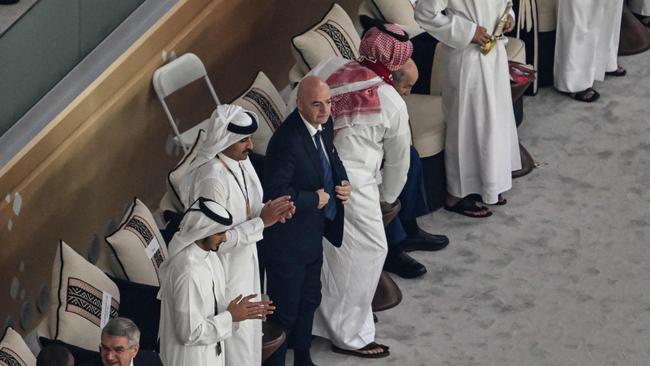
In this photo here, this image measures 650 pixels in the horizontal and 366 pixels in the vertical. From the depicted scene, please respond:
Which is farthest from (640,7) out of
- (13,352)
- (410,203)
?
(13,352)

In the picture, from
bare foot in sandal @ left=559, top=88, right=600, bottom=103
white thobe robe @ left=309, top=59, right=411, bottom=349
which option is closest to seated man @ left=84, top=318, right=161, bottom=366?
white thobe robe @ left=309, top=59, right=411, bottom=349

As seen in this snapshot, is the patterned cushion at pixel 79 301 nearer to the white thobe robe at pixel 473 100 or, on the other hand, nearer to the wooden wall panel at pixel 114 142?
the wooden wall panel at pixel 114 142

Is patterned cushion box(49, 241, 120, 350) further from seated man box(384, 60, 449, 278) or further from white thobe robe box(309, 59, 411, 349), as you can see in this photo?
seated man box(384, 60, 449, 278)

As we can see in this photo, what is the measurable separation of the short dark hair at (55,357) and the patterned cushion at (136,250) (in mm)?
1113

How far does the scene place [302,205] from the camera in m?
7.69

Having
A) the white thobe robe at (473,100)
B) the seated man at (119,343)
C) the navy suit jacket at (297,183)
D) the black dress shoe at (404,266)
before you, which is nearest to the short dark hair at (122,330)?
the seated man at (119,343)

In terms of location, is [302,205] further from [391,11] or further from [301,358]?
[391,11]

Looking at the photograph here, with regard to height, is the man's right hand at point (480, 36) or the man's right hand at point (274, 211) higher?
the man's right hand at point (480, 36)

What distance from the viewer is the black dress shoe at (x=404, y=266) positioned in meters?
9.18

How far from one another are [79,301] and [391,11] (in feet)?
11.6

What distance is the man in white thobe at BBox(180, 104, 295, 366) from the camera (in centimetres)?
731

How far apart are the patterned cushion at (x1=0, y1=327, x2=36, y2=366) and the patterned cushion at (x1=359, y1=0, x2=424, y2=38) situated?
386 centimetres

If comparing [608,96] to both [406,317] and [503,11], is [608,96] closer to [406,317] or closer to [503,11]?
[503,11]

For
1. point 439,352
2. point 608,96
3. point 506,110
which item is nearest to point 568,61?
point 608,96
